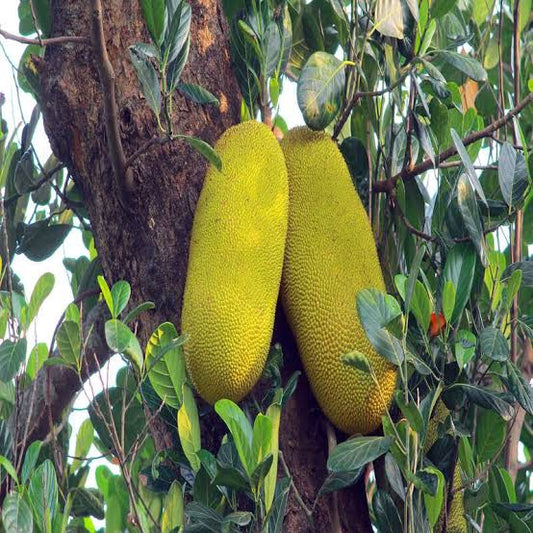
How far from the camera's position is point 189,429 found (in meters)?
1.28

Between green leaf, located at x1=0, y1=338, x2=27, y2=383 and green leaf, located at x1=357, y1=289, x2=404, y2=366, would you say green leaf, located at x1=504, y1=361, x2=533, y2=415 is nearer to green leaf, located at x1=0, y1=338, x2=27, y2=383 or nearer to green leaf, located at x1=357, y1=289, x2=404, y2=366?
green leaf, located at x1=357, y1=289, x2=404, y2=366

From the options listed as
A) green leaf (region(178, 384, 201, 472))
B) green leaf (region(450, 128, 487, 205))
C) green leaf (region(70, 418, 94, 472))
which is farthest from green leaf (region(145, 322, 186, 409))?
green leaf (region(70, 418, 94, 472))

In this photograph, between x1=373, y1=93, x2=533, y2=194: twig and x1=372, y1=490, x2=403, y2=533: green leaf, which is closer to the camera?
x1=372, y1=490, x2=403, y2=533: green leaf

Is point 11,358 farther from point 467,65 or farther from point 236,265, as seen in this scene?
point 467,65

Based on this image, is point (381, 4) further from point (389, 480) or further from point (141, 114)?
point (389, 480)

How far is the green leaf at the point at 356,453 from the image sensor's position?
4.08 feet

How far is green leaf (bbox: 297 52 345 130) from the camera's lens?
1.44 metres

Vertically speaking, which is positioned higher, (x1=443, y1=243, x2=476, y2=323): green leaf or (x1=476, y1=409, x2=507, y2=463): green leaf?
(x1=443, y1=243, x2=476, y2=323): green leaf

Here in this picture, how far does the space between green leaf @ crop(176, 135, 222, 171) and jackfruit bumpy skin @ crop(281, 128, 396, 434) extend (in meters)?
0.15

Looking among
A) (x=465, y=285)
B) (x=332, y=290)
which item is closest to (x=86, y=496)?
(x=332, y=290)

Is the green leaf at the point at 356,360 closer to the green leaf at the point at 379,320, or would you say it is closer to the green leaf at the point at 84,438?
the green leaf at the point at 379,320

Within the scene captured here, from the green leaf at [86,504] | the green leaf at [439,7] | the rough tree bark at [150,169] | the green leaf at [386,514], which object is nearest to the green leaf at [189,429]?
the rough tree bark at [150,169]

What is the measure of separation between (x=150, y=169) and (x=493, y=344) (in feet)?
1.79

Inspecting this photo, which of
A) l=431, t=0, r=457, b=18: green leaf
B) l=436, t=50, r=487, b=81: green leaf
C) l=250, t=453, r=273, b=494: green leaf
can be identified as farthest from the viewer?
l=431, t=0, r=457, b=18: green leaf
